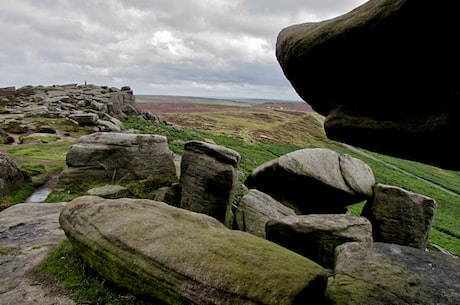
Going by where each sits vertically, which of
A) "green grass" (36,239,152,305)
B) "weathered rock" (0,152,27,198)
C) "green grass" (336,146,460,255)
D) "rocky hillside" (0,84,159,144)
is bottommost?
"green grass" (336,146,460,255)

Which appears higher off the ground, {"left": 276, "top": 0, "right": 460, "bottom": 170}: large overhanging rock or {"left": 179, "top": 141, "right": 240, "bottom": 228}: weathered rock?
{"left": 276, "top": 0, "right": 460, "bottom": 170}: large overhanging rock

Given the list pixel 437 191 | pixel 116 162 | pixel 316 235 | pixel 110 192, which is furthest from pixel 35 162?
pixel 437 191

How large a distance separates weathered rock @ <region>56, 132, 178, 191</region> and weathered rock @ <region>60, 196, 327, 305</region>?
854cm

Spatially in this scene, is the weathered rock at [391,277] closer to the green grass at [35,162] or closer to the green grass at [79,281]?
the green grass at [79,281]

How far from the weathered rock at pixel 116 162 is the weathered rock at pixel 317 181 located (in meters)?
7.52

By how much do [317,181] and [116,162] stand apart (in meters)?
13.0

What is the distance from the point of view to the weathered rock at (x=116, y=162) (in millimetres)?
19125

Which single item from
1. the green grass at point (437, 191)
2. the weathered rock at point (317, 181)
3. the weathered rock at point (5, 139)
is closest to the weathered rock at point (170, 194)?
the weathered rock at point (317, 181)

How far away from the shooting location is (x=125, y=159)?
20.0 m

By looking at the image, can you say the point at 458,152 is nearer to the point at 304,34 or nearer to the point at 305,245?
the point at 304,34

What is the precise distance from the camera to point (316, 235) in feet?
50.5

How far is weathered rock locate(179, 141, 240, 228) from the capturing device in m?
18.6

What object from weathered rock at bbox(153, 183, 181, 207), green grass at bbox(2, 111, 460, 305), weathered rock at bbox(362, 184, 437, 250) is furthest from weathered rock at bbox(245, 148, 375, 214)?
green grass at bbox(2, 111, 460, 305)

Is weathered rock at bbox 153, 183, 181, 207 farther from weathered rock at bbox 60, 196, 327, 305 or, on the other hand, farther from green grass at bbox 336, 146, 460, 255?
green grass at bbox 336, 146, 460, 255
